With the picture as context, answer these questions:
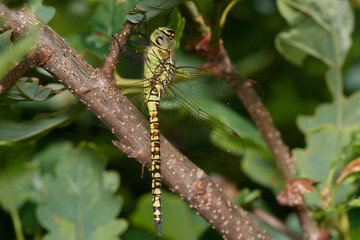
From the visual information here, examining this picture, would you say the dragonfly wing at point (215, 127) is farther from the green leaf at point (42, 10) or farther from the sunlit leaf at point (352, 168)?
the green leaf at point (42, 10)

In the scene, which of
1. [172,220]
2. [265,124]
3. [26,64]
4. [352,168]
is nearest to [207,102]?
[265,124]

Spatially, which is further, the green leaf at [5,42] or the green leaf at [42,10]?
the green leaf at [42,10]

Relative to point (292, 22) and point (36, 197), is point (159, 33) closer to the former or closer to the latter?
point (292, 22)

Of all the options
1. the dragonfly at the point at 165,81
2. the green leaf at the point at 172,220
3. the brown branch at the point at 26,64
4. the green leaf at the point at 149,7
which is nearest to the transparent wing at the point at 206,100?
the dragonfly at the point at 165,81

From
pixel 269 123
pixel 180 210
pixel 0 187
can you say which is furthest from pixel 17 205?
pixel 269 123

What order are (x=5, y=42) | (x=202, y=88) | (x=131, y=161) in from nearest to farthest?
(x=5, y=42) < (x=202, y=88) < (x=131, y=161)

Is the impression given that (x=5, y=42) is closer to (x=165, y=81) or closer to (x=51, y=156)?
(x=165, y=81)
